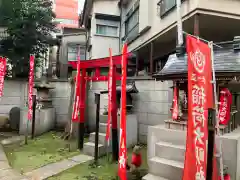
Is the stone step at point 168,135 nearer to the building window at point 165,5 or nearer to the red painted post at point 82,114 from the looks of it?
the red painted post at point 82,114

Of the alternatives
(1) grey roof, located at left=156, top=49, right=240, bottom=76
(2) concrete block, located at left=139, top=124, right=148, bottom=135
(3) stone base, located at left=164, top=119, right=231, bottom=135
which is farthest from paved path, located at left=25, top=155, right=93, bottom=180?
(1) grey roof, located at left=156, top=49, right=240, bottom=76

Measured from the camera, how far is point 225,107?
249 inches

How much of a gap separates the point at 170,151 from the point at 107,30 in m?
15.3

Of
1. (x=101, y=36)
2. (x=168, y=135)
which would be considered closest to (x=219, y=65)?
(x=168, y=135)

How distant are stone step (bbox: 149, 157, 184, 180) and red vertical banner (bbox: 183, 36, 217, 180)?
1761mm

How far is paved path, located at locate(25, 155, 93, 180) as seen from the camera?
7.39 metres

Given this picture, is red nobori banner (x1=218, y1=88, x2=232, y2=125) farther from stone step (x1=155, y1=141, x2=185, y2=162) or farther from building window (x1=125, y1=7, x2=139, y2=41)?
building window (x1=125, y1=7, x2=139, y2=41)

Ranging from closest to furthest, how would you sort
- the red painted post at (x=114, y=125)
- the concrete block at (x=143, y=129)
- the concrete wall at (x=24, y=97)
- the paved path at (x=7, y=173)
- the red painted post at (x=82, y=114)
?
the paved path at (x=7, y=173) → the red painted post at (x=114, y=125) → the red painted post at (x=82, y=114) → the concrete block at (x=143, y=129) → the concrete wall at (x=24, y=97)

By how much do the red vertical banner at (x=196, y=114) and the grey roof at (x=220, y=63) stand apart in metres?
1.87

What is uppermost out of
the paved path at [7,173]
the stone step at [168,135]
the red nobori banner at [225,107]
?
the red nobori banner at [225,107]

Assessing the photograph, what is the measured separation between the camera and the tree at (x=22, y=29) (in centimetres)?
1494

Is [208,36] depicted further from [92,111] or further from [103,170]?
[103,170]

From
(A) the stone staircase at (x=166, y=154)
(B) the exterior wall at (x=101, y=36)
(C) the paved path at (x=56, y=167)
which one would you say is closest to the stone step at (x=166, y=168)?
(A) the stone staircase at (x=166, y=154)

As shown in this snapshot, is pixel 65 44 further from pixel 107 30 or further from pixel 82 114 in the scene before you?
pixel 82 114
